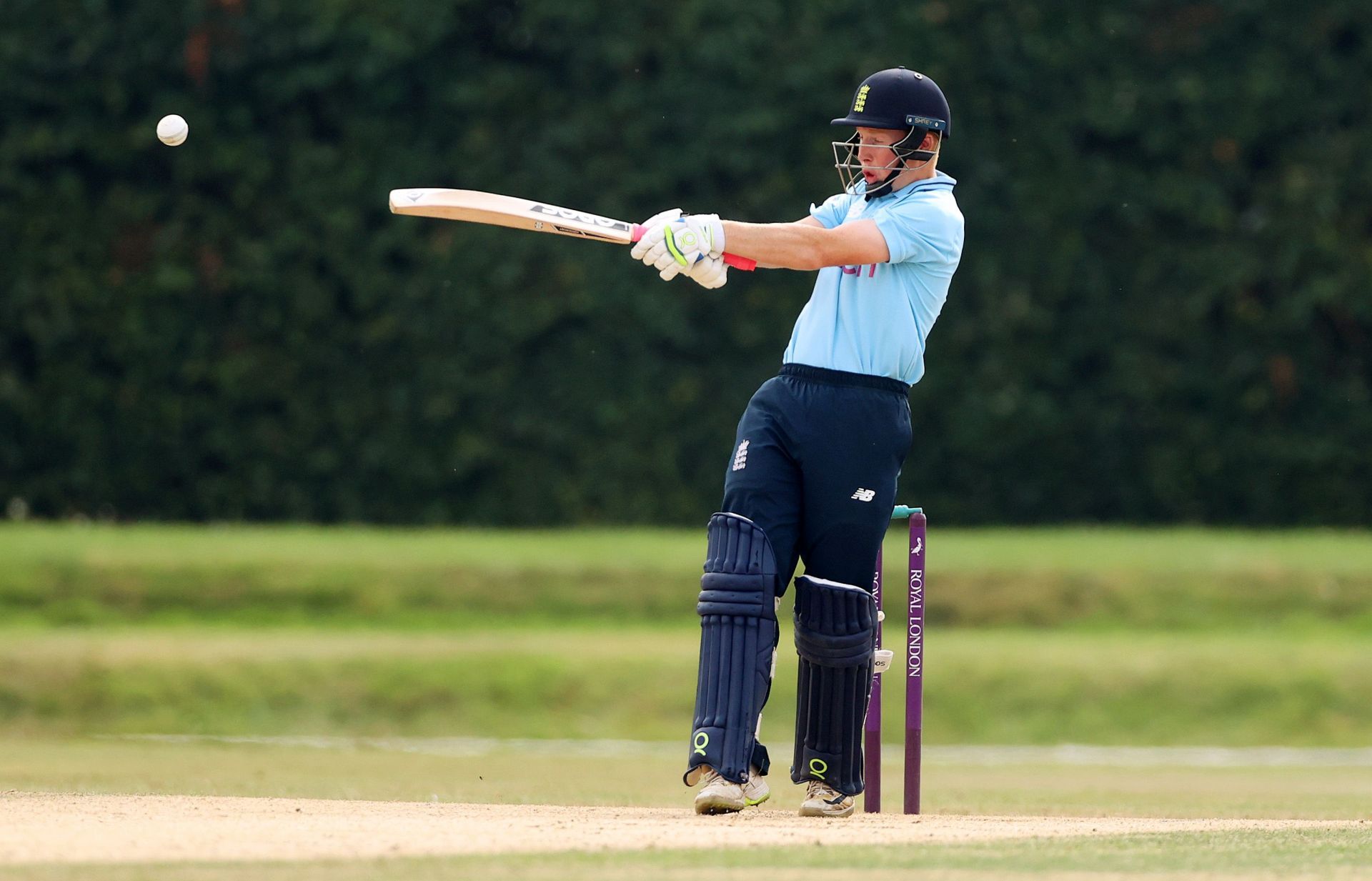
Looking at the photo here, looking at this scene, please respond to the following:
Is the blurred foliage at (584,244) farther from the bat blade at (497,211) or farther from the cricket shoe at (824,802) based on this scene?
the cricket shoe at (824,802)

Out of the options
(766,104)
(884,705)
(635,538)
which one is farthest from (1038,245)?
(884,705)

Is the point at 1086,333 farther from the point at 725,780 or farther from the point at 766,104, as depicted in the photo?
the point at 725,780

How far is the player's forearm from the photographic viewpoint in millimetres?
5074

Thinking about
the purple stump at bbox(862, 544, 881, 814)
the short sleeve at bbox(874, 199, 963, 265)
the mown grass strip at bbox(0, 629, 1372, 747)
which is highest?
the short sleeve at bbox(874, 199, 963, 265)

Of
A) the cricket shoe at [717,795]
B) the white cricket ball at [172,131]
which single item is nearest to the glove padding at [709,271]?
the cricket shoe at [717,795]

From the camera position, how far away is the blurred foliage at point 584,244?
12.6 metres

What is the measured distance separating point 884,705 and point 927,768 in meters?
1.91

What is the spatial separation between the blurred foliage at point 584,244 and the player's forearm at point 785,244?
24.6ft

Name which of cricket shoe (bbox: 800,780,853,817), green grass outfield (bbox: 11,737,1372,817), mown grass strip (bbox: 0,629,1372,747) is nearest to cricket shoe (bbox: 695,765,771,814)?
cricket shoe (bbox: 800,780,853,817)

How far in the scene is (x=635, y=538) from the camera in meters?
12.5

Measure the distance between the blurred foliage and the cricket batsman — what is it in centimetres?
725

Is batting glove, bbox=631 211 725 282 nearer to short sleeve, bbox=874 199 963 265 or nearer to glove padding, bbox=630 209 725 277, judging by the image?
glove padding, bbox=630 209 725 277

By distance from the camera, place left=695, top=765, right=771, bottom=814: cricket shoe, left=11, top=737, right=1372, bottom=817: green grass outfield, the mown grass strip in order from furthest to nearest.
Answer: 1. the mown grass strip
2. left=11, top=737, right=1372, bottom=817: green grass outfield
3. left=695, top=765, right=771, bottom=814: cricket shoe

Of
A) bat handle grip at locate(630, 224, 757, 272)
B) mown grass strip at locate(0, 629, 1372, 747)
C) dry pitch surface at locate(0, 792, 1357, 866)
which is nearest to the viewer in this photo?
dry pitch surface at locate(0, 792, 1357, 866)
